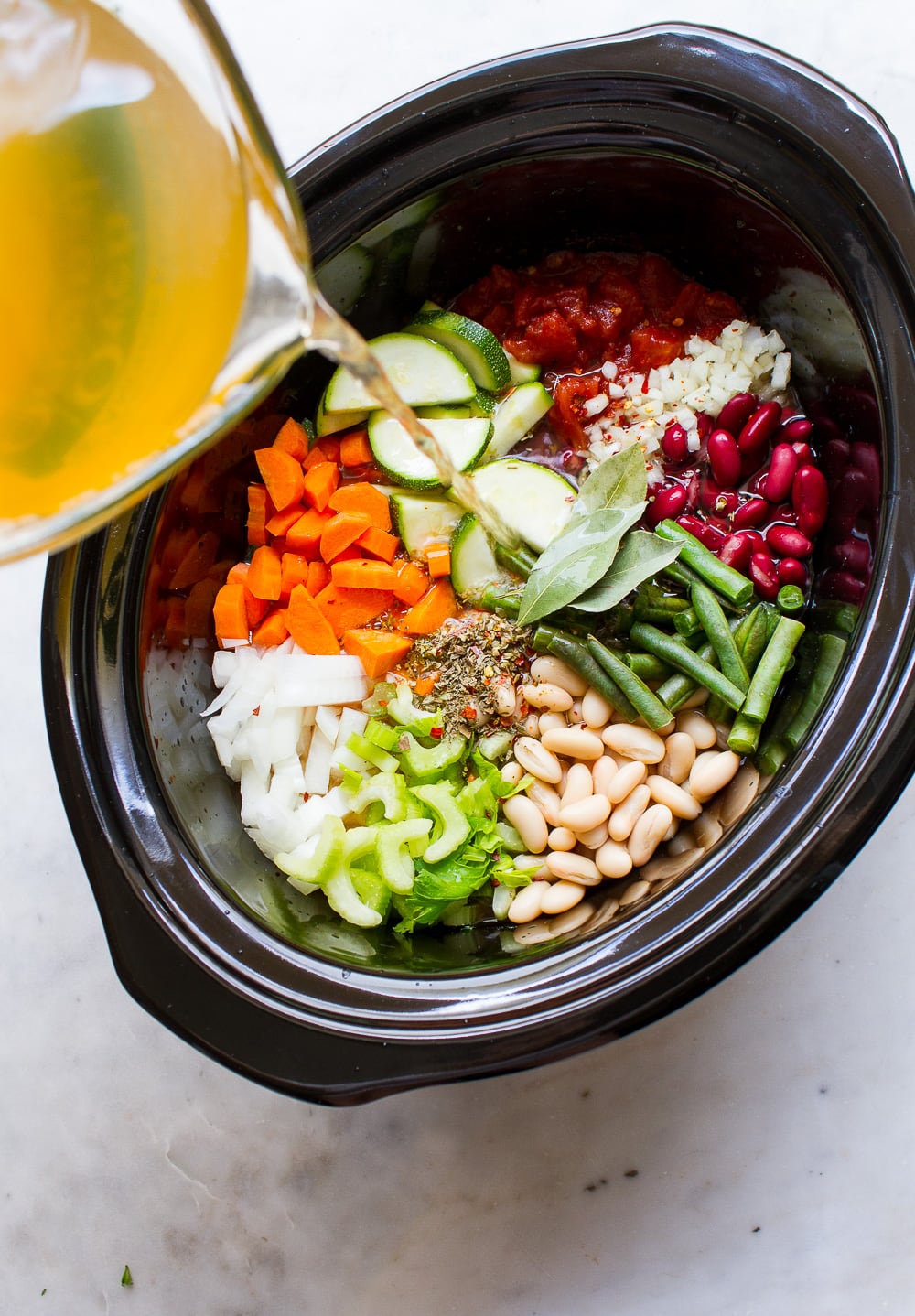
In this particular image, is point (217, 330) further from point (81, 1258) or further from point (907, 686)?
point (81, 1258)

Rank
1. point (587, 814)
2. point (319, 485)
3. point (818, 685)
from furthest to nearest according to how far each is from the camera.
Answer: point (319, 485)
point (587, 814)
point (818, 685)

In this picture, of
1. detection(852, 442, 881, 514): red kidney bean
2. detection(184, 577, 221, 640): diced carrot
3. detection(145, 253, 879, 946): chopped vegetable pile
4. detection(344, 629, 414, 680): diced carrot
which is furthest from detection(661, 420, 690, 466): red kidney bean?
detection(184, 577, 221, 640): diced carrot

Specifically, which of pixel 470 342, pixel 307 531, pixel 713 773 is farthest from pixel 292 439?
pixel 713 773

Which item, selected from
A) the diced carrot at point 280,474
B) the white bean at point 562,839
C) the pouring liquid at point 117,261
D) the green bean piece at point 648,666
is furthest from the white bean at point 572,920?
the pouring liquid at point 117,261

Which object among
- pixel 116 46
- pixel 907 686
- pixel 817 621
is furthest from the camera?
pixel 817 621

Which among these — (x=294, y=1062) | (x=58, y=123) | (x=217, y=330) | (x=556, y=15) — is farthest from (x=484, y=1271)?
(x=556, y=15)

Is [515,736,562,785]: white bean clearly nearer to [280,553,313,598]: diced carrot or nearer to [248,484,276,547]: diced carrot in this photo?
[280,553,313,598]: diced carrot

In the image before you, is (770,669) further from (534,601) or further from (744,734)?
(534,601)
